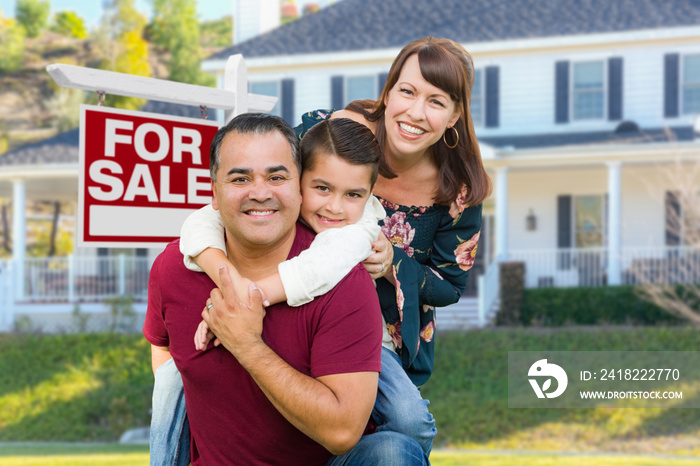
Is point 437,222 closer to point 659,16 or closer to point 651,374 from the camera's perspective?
point 651,374

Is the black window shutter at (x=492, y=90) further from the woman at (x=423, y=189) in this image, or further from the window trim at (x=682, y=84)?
the woman at (x=423, y=189)

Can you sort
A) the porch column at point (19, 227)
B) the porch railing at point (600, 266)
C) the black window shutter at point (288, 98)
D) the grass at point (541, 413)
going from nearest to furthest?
the grass at point (541, 413) < the porch railing at point (600, 266) < the porch column at point (19, 227) < the black window shutter at point (288, 98)

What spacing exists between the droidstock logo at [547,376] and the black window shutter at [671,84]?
7.12 metres

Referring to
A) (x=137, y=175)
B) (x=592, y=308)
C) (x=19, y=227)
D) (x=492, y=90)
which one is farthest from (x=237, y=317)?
(x=19, y=227)

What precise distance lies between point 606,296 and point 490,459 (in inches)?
265

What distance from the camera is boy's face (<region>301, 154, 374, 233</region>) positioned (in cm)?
299

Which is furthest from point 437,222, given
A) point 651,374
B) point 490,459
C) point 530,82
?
point 530,82

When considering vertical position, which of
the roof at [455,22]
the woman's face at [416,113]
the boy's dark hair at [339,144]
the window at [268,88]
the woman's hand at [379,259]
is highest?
the roof at [455,22]

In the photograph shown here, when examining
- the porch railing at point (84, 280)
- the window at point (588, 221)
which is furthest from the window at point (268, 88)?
the window at point (588, 221)

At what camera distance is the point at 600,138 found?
17031mm

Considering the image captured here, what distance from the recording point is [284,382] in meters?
2.57

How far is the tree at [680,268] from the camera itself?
14.3 meters

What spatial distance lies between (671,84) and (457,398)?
29.5 ft

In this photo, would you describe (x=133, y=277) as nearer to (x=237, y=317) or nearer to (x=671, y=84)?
(x=671, y=84)
